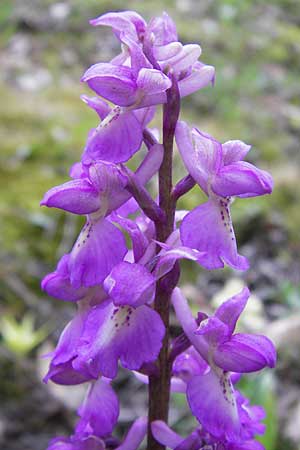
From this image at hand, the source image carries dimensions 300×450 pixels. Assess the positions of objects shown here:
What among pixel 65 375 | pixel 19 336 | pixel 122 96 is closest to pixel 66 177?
pixel 19 336

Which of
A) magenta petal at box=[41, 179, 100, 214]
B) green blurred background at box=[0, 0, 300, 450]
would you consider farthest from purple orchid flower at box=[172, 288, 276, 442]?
green blurred background at box=[0, 0, 300, 450]

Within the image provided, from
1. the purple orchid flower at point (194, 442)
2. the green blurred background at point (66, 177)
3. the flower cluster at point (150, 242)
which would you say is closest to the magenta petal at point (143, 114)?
the flower cluster at point (150, 242)

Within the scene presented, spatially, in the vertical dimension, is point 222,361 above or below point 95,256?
below

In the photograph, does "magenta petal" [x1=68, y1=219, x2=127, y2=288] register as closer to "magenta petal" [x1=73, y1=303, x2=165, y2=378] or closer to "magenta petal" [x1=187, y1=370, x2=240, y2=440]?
"magenta petal" [x1=73, y1=303, x2=165, y2=378]

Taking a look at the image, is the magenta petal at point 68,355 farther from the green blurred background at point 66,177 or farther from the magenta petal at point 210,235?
the green blurred background at point 66,177

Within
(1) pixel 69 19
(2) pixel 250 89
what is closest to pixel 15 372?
(2) pixel 250 89

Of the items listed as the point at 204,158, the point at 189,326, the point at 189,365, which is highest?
the point at 204,158

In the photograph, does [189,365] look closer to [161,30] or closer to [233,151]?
[233,151]
